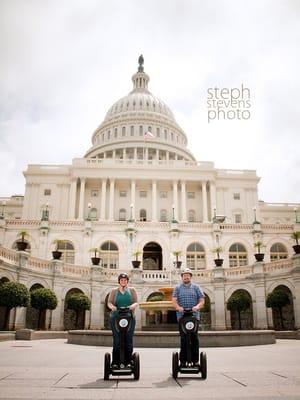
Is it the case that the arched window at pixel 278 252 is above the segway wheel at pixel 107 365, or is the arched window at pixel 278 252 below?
above

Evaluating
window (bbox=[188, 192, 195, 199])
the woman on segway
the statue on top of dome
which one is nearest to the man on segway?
the woman on segway

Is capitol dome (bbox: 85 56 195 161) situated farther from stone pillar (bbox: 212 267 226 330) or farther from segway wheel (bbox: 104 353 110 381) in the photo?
segway wheel (bbox: 104 353 110 381)

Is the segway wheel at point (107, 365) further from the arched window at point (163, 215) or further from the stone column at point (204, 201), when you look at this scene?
the arched window at point (163, 215)

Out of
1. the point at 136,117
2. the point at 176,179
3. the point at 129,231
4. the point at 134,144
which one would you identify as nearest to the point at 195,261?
the point at 129,231

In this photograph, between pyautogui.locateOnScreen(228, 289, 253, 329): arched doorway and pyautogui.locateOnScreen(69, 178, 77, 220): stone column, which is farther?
pyautogui.locateOnScreen(69, 178, 77, 220): stone column

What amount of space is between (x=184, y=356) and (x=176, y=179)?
6850cm

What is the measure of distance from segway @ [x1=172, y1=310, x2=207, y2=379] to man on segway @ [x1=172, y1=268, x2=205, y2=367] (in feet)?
0.16

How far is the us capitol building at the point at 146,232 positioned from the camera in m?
33.0

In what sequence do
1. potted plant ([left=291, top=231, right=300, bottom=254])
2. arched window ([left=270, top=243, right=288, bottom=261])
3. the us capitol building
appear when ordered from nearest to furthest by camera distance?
potted plant ([left=291, top=231, right=300, bottom=254]), the us capitol building, arched window ([left=270, top=243, right=288, bottom=261])

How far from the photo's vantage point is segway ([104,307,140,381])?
7.46 metres

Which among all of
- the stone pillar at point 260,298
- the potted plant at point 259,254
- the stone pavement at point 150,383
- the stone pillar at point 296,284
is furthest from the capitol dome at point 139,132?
the stone pavement at point 150,383

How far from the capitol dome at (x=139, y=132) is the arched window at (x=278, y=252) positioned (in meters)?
44.2

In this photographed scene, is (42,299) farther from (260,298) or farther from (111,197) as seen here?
(111,197)

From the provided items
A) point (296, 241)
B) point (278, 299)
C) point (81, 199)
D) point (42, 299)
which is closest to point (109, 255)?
point (42, 299)
